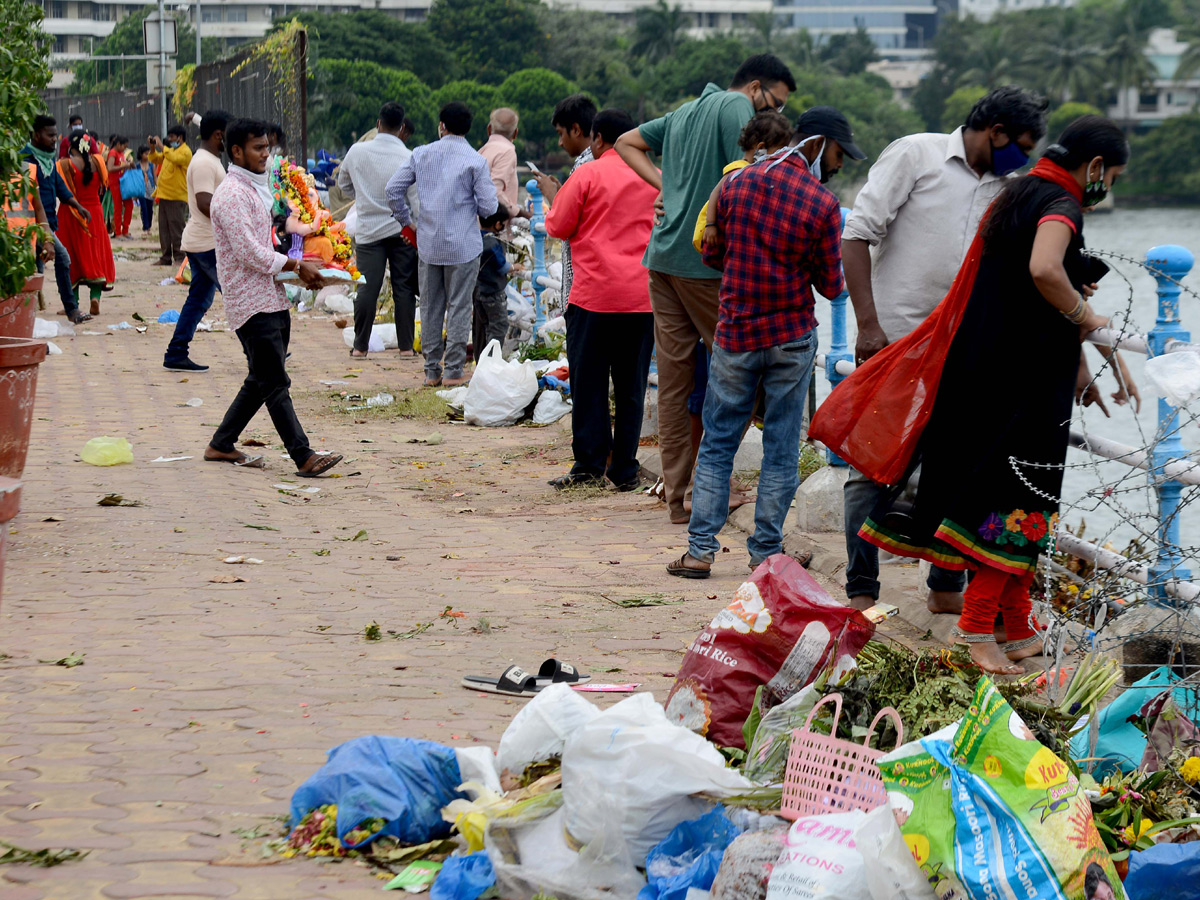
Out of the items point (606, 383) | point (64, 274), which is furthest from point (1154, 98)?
point (606, 383)

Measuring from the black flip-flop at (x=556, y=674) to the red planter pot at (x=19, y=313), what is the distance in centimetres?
341

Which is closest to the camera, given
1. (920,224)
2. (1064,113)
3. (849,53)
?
(920,224)

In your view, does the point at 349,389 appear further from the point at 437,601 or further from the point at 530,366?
the point at 437,601

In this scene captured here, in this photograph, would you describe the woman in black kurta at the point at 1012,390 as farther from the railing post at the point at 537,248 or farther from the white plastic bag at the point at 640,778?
the railing post at the point at 537,248

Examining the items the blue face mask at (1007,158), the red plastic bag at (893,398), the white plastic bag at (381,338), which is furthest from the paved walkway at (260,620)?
the white plastic bag at (381,338)

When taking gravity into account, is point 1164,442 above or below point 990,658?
above

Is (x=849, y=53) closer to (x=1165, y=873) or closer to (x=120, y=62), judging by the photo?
(x=120, y=62)

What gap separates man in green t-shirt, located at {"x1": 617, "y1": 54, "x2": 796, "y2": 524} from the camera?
5.52 metres

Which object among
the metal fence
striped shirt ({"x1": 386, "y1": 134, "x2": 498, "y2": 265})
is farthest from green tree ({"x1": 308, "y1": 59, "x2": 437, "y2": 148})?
striped shirt ({"x1": 386, "y1": 134, "x2": 498, "y2": 265})

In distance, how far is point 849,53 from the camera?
119 metres

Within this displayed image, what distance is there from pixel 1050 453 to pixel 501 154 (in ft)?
22.8

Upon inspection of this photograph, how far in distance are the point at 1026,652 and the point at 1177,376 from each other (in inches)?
44.0

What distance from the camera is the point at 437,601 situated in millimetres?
5008

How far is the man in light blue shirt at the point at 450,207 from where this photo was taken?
923 cm
